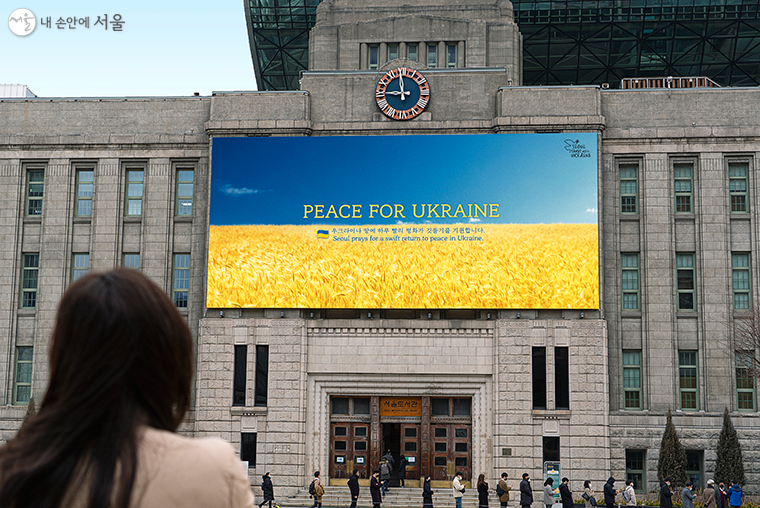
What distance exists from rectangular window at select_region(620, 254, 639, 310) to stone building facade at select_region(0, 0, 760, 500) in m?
0.06

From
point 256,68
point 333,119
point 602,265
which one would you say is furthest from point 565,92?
point 256,68

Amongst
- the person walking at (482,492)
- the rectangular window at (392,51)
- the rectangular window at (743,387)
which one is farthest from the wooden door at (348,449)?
the rectangular window at (392,51)

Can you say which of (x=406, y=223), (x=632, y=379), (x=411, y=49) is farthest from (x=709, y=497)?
(x=411, y=49)

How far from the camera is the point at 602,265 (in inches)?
1502

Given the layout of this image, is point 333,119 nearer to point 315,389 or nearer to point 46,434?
point 315,389

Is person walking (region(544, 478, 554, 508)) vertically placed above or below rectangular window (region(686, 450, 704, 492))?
below

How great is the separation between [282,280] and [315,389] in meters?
5.07

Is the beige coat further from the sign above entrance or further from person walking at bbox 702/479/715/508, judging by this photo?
the sign above entrance

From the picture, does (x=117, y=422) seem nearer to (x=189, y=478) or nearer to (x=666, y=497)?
(x=189, y=478)

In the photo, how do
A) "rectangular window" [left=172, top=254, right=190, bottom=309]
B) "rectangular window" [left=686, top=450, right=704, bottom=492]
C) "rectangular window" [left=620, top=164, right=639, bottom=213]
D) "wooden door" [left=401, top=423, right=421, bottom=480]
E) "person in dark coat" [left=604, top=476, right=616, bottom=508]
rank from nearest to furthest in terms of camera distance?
"person in dark coat" [left=604, top=476, right=616, bottom=508]
"rectangular window" [left=686, top=450, right=704, bottom=492]
"wooden door" [left=401, top=423, right=421, bottom=480]
"rectangular window" [left=620, top=164, right=639, bottom=213]
"rectangular window" [left=172, top=254, right=190, bottom=309]

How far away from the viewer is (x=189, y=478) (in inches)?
83.9

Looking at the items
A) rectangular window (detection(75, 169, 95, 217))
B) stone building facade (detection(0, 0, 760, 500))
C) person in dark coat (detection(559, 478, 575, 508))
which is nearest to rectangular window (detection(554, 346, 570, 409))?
stone building facade (detection(0, 0, 760, 500))

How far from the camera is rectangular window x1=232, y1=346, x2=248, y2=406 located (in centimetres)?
3797

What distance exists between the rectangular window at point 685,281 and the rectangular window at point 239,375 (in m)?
19.5
